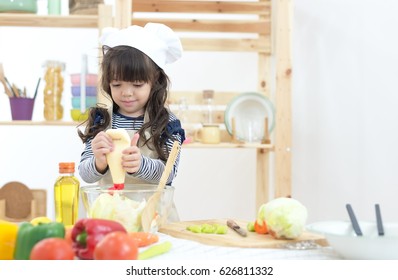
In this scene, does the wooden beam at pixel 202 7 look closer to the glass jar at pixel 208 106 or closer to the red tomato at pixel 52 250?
the glass jar at pixel 208 106

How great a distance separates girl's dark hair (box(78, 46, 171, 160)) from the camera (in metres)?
1.54

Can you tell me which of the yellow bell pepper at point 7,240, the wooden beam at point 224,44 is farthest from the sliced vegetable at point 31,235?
the wooden beam at point 224,44

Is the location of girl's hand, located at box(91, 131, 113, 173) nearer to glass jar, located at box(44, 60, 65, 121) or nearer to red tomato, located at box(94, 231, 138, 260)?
red tomato, located at box(94, 231, 138, 260)

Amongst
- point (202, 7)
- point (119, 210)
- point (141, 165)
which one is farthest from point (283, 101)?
point (119, 210)

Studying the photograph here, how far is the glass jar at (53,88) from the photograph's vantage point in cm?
260

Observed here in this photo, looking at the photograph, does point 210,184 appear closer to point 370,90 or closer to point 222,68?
point 222,68

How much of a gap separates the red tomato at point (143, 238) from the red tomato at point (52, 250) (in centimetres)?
23

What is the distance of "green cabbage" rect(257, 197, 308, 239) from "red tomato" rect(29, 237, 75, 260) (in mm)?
428

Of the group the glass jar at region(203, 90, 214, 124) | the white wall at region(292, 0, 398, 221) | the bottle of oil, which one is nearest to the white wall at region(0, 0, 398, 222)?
the white wall at region(292, 0, 398, 221)

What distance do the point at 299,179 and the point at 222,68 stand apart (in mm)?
782

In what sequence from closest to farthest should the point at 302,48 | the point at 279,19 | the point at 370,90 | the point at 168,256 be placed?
the point at 168,256 → the point at 370,90 → the point at 279,19 → the point at 302,48

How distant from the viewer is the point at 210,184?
3.36 metres

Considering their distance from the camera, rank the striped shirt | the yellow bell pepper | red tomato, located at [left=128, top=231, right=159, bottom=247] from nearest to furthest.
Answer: the yellow bell pepper
red tomato, located at [left=128, top=231, right=159, bottom=247]
the striped shirt

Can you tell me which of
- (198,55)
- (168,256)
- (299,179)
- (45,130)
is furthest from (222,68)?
(168,256)
